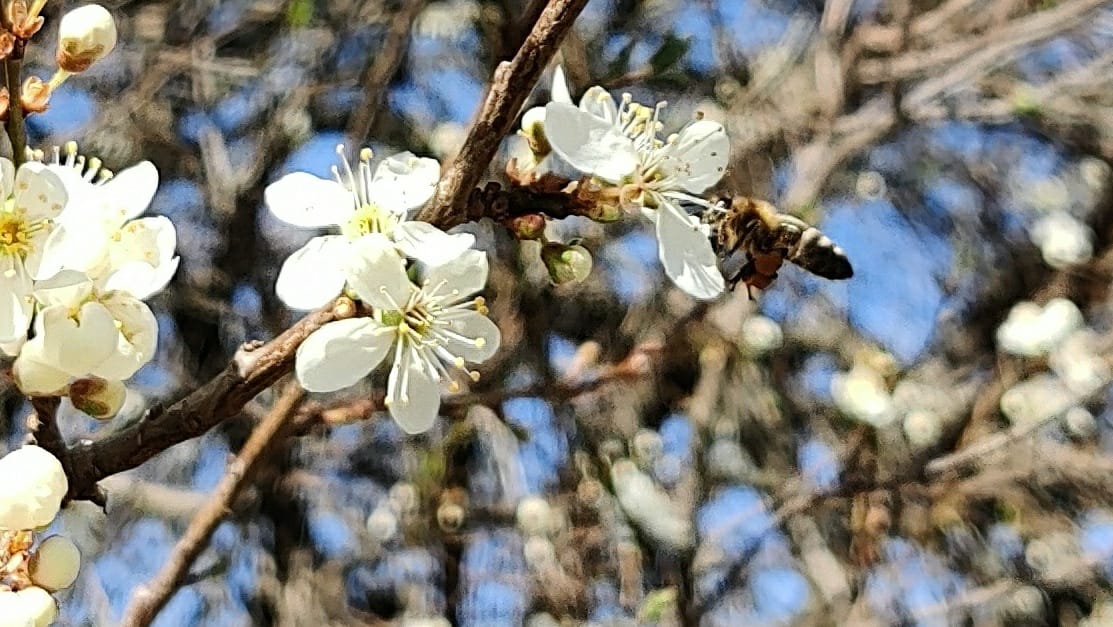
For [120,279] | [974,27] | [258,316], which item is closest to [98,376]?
[120,279]

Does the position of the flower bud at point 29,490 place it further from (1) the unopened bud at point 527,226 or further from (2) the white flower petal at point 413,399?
(1) the unopened bud at point 527,226

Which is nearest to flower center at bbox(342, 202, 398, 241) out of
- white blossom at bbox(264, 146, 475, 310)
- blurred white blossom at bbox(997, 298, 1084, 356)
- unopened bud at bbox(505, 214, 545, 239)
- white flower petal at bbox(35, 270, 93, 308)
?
white blossom at bbox(264, 146, 475, 310)

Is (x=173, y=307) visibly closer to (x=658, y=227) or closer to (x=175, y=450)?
(x=175, y=450)

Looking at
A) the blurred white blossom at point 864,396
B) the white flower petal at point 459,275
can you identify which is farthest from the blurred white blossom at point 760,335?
the white flower petal at point 459,275

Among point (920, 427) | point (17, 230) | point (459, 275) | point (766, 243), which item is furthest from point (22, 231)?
point (920, 427)

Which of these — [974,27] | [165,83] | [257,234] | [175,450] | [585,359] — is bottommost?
[175,450]
